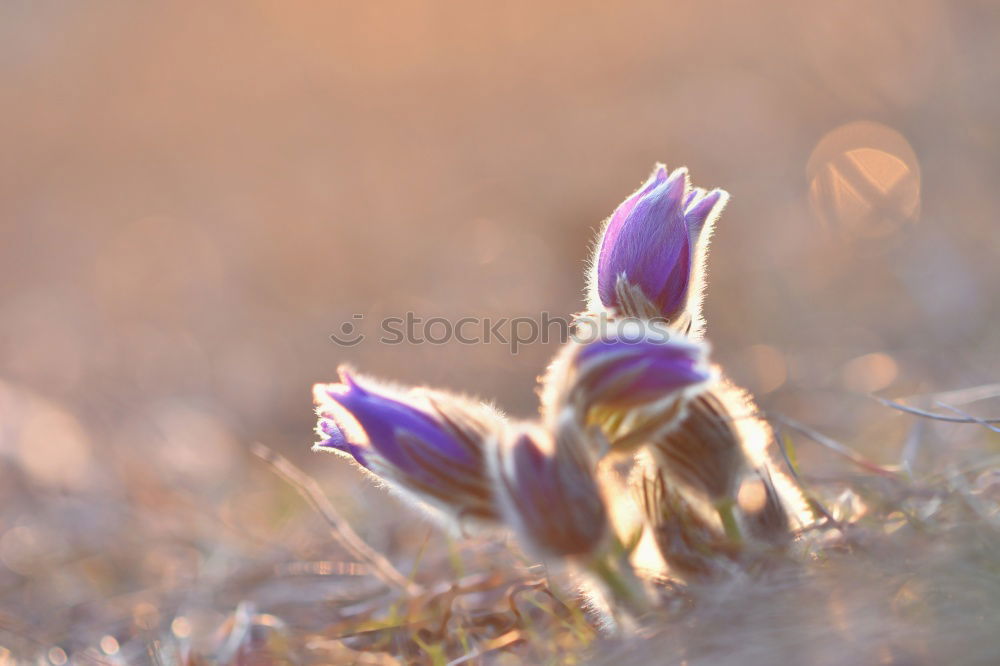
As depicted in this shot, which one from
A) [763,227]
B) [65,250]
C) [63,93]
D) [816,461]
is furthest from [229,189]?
[816,461]

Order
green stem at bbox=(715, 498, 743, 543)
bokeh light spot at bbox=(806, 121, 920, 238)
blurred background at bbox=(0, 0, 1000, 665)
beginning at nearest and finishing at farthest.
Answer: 1. green stem at bbox=(715, 498, 743, 543)
2. blurred background at bbox=(0, 0, 1000, 665)
3. bokeh light spot at bbox=(806, 121, 920, 238)

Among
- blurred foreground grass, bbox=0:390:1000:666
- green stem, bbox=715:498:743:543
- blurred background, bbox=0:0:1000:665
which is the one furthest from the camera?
blurred background, bbox=0:0:1000:665

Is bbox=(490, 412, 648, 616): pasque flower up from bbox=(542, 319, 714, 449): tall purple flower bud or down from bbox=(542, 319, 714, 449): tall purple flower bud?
down

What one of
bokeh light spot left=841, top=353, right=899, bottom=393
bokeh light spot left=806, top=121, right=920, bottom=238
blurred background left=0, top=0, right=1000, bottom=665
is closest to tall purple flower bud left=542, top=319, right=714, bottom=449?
blurred background left=0, top=0, right=1000, bottom=665

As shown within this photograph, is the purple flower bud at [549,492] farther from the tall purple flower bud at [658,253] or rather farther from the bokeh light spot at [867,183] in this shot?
the bokeh light spot at [867,183]

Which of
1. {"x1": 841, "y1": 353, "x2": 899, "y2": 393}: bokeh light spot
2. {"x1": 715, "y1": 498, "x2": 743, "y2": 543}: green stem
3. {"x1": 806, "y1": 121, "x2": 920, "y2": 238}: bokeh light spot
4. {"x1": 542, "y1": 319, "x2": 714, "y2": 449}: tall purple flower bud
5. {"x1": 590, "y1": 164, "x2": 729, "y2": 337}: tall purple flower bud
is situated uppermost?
{"x1": 806, "y1": 121, "x2": 920, "y2": 238}: bokeh light spot

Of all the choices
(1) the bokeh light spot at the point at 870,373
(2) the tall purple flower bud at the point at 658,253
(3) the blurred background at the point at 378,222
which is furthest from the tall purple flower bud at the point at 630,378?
(1) the bokeh light spot at the point at 870,373

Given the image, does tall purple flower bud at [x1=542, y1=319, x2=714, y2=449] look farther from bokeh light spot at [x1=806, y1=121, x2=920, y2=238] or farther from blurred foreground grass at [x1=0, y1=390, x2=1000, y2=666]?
bokeh light spot at [x1=806, y1=121, x2=920, y2=238]
